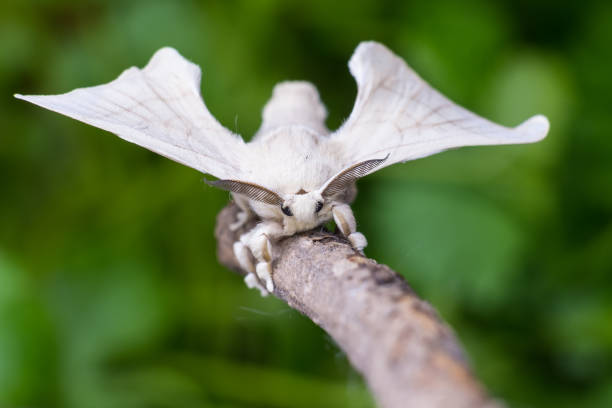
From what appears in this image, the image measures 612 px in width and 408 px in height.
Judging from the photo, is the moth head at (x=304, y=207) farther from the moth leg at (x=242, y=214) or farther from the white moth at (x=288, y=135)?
the moth leg at (x=242, y=214)

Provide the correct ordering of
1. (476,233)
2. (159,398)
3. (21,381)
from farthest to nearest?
(476,233), (159,398), (21,381)

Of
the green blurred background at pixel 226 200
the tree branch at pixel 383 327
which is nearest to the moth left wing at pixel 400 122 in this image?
the tree branch at pixel 383 327

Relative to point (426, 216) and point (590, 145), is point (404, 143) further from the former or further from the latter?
point (590, 145)

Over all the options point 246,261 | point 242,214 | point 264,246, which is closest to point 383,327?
point 264,246

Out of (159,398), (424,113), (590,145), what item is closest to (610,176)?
(590,145)

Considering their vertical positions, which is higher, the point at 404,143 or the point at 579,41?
the point at 579,41

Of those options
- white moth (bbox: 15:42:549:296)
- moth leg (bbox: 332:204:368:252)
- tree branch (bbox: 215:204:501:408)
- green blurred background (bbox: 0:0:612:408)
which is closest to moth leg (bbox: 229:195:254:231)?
white moth (bbox: 15:42:549:296)
